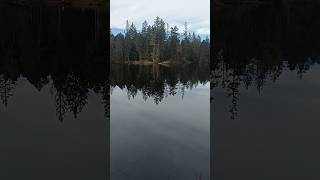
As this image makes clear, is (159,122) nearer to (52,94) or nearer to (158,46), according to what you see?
(158,46)

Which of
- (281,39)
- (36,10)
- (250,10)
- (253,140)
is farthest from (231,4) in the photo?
(36,10)

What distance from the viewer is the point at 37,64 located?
3.24m

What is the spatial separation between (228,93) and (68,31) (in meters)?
1.30

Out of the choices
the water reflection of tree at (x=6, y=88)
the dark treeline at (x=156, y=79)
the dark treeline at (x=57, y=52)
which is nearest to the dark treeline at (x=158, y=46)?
the dark treeline at (x=156, y=79)

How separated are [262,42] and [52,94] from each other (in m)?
1.61

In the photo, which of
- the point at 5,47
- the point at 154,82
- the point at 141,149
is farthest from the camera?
the point at 154,82

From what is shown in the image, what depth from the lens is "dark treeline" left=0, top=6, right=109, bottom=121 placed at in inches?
125

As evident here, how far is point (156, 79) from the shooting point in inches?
242

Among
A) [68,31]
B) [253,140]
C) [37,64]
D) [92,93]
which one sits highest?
[68,31]

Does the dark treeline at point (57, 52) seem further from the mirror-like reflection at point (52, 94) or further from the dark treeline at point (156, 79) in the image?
the dark treeline at point (156, 79)

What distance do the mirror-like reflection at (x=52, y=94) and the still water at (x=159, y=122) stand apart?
1896mm

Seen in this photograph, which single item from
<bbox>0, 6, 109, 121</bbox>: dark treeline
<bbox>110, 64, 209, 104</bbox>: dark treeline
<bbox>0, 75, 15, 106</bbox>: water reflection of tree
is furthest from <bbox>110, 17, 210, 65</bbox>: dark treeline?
<bbox>0, 75, 15, 106</bbox>: water reflection of tree

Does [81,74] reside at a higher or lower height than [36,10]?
lower

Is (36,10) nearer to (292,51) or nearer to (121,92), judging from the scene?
(292,51)
